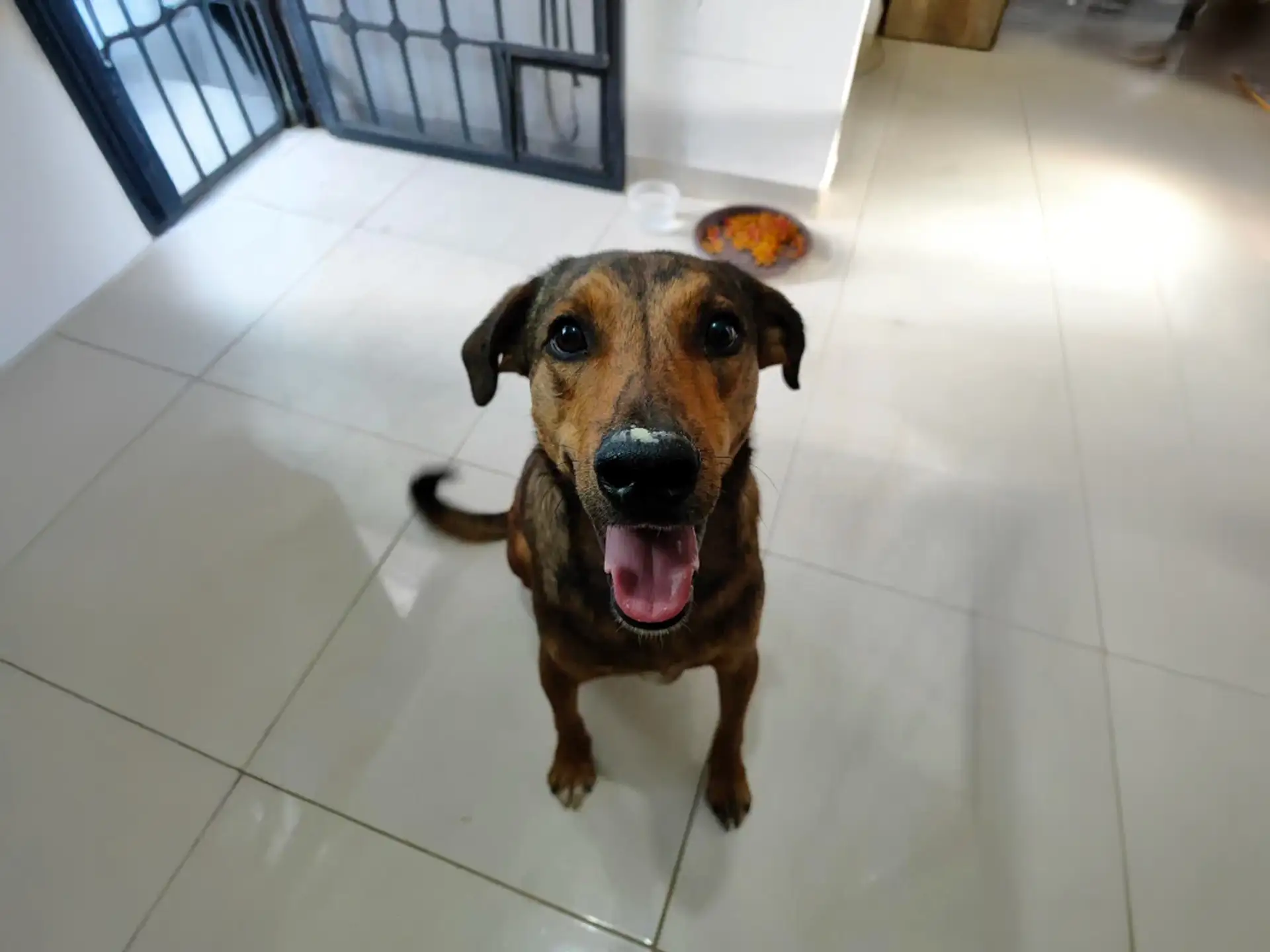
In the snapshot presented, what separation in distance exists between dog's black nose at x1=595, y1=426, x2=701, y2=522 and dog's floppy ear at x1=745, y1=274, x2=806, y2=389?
481mm

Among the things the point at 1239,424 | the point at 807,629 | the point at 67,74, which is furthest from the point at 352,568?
the point at 1239,424

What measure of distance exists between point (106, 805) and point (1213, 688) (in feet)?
8.32

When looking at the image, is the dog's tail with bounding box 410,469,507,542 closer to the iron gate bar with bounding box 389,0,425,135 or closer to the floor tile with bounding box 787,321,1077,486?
the floor tile with bounding box 787,321,1077,486

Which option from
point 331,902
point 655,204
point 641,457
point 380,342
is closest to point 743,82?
point 655,204

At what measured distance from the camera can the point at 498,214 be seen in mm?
3018

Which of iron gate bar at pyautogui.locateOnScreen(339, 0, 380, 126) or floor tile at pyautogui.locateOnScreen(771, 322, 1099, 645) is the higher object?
iron gate bar at pyautogui.locateOnScreen(339, 0, 380, 126)

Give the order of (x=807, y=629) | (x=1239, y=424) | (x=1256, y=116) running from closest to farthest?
(x=807, y=629) < (x=1239, y=424) < (x=1256, y=116)

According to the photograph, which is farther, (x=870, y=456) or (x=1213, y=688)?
(x=870, y=456)

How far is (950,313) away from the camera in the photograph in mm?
2672

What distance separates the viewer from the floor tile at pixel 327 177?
3.04 metres

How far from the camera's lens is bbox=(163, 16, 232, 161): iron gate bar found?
2859mm

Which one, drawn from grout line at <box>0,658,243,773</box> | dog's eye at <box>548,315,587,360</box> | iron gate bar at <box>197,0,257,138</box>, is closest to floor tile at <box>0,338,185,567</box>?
grout line at <box>0,658,243,773</box>

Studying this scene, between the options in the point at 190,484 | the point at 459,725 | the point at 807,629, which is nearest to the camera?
the point at 459,725

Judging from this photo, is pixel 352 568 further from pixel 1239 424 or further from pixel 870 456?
pixel 1239 424
